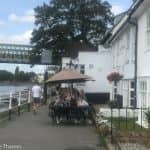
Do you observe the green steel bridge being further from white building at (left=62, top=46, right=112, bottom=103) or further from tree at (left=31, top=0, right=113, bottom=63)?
white building at (left=62, top=46, right=112, bottom=103)

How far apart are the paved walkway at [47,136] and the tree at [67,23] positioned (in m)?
39.6

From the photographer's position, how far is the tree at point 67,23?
60594 mm

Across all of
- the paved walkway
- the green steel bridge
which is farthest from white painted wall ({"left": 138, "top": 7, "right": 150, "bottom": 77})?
the green steel bridge

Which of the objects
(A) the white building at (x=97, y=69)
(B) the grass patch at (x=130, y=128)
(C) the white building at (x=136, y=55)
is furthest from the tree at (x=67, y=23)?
(B) the grass patch at (x=130, y=128)

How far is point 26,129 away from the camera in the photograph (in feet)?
61.5

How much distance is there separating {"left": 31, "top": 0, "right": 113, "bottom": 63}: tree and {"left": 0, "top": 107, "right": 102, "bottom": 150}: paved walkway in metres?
39.6

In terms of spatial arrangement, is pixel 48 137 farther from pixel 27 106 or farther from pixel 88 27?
pixel 88 27

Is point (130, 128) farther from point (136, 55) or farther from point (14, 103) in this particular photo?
point (14, 103)

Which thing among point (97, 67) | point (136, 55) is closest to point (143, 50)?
point (136, 55)

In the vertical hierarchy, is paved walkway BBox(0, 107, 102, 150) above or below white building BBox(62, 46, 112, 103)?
below

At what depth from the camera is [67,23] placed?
6169cm

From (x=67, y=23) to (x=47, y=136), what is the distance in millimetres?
45841

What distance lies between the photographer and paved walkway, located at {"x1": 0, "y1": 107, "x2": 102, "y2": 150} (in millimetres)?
14164

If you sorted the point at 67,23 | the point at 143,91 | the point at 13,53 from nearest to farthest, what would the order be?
the point at 143,91, the point at 67,23, the point at 13,53
